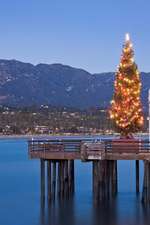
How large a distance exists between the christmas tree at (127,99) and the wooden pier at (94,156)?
3.22 meters

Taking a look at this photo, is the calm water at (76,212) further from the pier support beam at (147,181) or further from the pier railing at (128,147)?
the pier railing at (128,147)

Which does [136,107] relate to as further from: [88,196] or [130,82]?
[88,196]

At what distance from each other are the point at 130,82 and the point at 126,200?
992 cm

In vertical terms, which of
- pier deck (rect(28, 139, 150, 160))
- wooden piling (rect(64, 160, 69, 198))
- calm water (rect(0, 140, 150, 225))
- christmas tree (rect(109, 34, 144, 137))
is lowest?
calm water (rect(0, 140, 150, 225))

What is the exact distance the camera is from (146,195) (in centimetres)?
5506

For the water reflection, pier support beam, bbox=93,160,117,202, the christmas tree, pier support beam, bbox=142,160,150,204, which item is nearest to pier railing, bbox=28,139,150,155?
pier support beam, bbox=142,160,150,204

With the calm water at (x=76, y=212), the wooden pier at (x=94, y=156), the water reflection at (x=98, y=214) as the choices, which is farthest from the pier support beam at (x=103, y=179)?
the calm water at (x=76, y=212)

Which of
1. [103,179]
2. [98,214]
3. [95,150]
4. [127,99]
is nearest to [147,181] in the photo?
[103,179]

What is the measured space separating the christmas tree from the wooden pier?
322cm

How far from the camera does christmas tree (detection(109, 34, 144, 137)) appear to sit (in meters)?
58.5

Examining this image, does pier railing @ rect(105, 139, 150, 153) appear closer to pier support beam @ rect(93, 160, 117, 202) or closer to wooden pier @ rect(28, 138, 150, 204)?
wooden pier @ rect(28, 138, 150, 204)

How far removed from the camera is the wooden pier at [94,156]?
51281 millimetres

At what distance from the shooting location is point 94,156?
51.7m

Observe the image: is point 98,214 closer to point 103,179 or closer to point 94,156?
point 103,179
